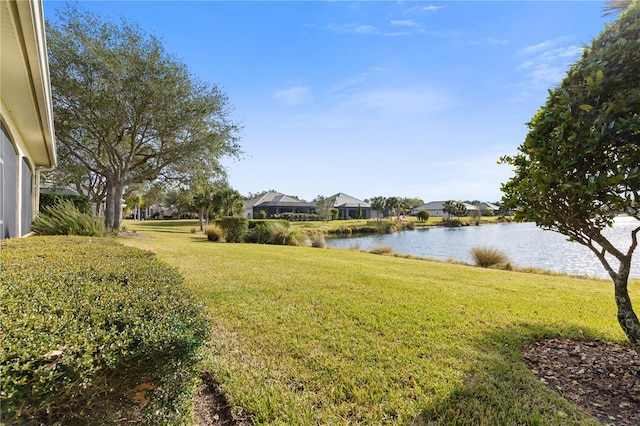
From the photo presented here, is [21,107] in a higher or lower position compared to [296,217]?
higher

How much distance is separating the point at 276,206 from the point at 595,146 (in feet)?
165

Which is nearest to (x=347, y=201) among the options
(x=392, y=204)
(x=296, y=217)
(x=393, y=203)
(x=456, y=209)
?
(x=392, y=204)

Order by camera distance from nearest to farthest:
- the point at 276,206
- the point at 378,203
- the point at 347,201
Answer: the point at 276,206
the point at 378,203
the point at 347,201

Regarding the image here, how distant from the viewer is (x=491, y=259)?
1309cm

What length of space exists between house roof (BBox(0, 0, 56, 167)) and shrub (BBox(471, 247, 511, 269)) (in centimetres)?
1463

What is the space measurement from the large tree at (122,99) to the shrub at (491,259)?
46.1 feet

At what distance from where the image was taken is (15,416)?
4.01ft

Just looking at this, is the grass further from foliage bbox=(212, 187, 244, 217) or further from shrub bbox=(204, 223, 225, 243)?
foliage bbox=(212, 187, 244, 217)

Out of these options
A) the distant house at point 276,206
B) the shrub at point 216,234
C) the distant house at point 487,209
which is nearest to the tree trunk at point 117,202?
the shrub at point 216,234

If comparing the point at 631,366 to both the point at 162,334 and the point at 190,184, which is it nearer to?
the point at 162,334

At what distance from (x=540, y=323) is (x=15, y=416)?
561 centimetres

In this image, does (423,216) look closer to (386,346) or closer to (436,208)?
(436,208)

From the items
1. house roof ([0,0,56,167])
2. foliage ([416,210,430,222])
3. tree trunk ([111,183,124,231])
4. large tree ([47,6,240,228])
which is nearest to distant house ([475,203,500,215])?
foliage ([416,210,430,222])

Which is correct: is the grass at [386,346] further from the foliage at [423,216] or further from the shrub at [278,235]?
the foliage at [423,216]
